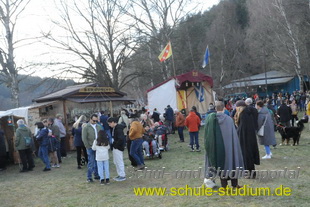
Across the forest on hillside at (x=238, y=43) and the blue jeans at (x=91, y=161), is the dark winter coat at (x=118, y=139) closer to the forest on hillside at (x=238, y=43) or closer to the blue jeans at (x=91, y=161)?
the blue jeans at (x=91, y=161)

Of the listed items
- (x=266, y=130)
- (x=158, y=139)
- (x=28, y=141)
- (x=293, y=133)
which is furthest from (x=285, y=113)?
(x=28, y=141)

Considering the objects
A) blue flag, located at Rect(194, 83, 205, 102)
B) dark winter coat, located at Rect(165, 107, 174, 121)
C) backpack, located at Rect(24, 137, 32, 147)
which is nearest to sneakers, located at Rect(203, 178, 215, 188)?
backpack, located at Rect(24, 137, 32, 147)

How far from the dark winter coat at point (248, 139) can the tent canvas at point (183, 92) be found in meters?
12.7

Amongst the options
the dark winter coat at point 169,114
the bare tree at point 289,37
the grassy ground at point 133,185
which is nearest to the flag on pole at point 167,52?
the dark winter coat at point 169,114

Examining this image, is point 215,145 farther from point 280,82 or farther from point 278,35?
point 280,82

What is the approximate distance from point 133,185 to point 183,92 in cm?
1358

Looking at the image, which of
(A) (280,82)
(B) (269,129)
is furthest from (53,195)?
(A) (280,82)

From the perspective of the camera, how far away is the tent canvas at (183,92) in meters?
20.1

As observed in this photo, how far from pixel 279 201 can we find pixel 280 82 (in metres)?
37.8

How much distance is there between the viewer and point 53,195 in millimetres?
7258

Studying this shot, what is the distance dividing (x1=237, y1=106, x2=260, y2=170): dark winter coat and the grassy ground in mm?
450

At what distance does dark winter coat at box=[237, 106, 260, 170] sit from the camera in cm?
678

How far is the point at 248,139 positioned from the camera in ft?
22.5

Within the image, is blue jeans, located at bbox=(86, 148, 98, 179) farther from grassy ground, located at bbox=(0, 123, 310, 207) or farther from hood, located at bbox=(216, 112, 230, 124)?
hood, located at bbox=(216, 112, 230, 124)
